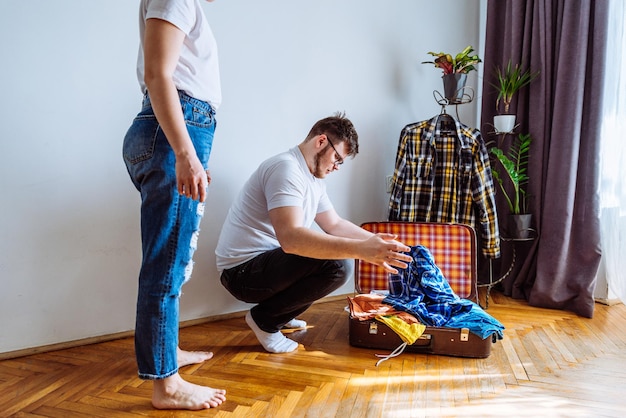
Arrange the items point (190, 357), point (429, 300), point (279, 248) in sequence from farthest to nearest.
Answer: point (429, 300)
point (279, 248)
point (190, 357)

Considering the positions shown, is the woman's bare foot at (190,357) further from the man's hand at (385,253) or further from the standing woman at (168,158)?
the man's hand at (385,253)

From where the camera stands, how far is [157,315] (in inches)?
48.2

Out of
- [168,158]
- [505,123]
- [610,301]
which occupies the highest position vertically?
[505,123]

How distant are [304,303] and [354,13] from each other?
156 centimetres

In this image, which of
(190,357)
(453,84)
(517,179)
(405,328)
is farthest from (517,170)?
(190,357)

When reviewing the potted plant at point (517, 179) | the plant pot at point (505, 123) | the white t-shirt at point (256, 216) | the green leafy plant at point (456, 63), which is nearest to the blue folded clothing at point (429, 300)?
the white t-shirt at point (256, 216)

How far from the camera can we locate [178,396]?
132 cm

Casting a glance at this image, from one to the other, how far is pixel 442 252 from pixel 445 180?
0.39 meters

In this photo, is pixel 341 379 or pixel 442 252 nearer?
pixel 341 379

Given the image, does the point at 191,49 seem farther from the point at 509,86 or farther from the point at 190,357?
the point at 509,86

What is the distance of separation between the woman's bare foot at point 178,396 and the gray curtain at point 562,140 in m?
1.76

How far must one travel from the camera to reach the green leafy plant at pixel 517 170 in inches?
96.6

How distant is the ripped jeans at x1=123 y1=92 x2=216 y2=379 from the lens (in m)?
1.19

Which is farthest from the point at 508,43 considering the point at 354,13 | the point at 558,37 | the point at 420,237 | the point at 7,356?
the point at 7,356
